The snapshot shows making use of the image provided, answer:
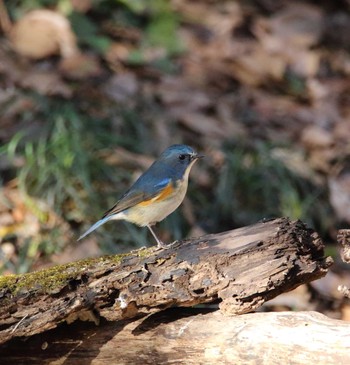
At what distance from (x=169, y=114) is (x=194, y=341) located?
4.11m

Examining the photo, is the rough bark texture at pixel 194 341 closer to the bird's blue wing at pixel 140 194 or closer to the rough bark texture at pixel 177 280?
the rough bark texture at pixel 177 280

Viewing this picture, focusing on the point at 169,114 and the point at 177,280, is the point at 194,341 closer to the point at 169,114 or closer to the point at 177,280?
the point at 177,280

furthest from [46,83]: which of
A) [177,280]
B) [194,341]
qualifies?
[194,341]

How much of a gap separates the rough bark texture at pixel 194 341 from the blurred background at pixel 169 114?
6.69ft

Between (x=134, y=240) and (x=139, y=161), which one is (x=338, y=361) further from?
(x=139, y=161)

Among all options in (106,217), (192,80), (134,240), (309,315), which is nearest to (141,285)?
(309,315)

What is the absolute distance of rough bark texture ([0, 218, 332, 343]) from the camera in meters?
3.52

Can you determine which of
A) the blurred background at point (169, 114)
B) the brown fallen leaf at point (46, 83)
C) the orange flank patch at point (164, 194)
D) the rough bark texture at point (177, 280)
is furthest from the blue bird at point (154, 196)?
the brown fallen leaf at point (46, 83)

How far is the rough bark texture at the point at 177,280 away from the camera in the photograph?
3.52 metres

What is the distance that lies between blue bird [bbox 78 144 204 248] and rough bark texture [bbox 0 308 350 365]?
3.47 ft

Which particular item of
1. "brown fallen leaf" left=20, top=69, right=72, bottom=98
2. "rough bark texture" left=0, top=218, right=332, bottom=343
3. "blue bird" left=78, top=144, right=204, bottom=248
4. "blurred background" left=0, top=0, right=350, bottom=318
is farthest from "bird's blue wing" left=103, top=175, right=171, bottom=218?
"brown fallen leaf" left=20, top=69, right=72, bottom=98

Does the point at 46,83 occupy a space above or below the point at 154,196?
above

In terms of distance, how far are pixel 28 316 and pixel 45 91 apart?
390 centimetres

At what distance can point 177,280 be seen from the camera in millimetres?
3625
